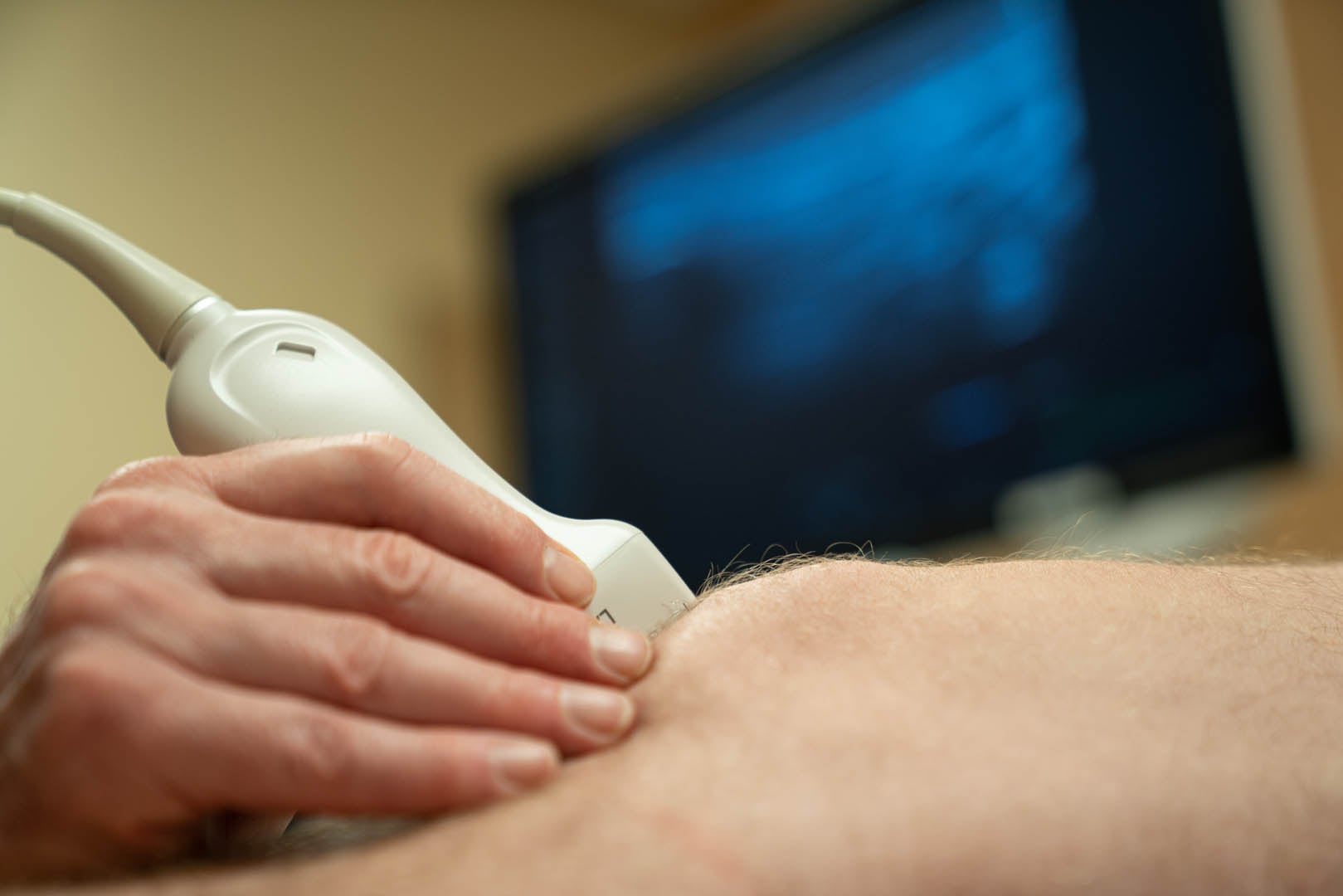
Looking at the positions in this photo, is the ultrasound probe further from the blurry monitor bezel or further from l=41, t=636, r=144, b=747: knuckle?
the blurry monitor bezel

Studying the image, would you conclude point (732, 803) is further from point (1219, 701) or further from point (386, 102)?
point (386, 102)

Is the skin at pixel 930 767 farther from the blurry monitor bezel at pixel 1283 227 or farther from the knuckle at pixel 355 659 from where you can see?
the blurry monitor bezel at pixel 1283 227

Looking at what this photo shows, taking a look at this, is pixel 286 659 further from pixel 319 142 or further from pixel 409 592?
pixel 319 142

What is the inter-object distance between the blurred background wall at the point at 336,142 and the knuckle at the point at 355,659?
94cm

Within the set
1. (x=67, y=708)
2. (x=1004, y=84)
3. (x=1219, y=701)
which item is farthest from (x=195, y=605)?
(x=1004, y=84)

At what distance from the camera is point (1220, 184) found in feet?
3.62

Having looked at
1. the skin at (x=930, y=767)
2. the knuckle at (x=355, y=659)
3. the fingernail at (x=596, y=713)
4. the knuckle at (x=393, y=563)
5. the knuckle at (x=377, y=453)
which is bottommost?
the skin at (x=930, y=767)

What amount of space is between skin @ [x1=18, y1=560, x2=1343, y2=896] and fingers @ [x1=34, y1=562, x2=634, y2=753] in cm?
2

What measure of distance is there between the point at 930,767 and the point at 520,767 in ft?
0.37

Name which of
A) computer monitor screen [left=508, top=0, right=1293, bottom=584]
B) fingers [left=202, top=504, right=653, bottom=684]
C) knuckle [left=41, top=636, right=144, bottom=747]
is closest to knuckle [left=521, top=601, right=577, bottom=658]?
fingers [left=202, top=504, right=653, bottom=684]

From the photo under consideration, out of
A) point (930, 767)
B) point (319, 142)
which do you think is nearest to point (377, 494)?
point (930, 767)

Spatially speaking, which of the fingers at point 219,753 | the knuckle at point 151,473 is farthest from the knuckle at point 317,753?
the knuckle at point 151,473

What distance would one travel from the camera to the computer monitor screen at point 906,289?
3.71 feet

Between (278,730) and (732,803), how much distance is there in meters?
0.12
